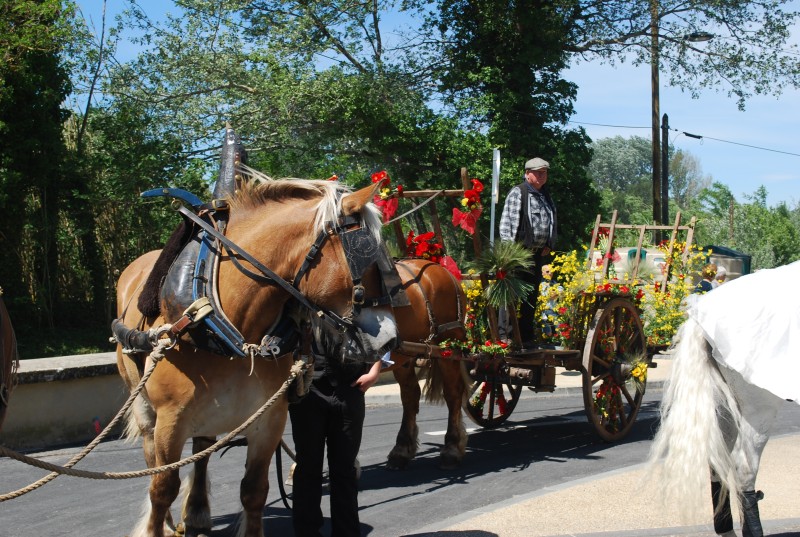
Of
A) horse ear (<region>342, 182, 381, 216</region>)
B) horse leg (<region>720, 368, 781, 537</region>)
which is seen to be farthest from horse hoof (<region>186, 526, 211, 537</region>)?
horse leg (<region>720, 368, 781, 537</region>)

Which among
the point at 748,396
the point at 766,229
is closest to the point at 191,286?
the point at 748,396

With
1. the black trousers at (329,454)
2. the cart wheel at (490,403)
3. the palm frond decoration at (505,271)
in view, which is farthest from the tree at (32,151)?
the black trousers at (329,454)

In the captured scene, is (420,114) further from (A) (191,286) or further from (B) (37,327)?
(A) (191,286)

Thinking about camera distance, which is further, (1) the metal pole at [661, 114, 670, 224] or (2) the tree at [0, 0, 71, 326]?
(1) the metal pole at [661, 114, 670, 224]

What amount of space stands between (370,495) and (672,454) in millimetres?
2698

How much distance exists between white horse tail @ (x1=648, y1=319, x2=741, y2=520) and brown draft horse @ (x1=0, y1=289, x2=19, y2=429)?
10.9 ft

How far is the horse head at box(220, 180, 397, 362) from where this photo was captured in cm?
373

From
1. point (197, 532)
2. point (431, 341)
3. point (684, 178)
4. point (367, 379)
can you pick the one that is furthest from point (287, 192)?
point (684, 178)

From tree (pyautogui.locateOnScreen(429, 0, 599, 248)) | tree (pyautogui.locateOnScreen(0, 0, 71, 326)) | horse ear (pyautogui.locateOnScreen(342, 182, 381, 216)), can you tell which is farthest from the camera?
tree (pyautogui.locateOnScreen(429, 0, 599, 248))

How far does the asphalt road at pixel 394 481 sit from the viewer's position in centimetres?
560

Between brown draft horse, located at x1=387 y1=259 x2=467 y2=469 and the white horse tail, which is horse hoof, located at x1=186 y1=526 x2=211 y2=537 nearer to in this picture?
brown draft horse, located at x1=387 y1=259 x2=467 y2=469

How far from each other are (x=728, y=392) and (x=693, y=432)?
0.97 feet

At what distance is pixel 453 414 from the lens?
7305 mm

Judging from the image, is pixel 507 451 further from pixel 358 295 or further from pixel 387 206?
pixel 358 295
